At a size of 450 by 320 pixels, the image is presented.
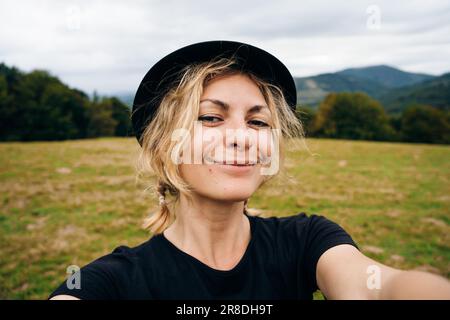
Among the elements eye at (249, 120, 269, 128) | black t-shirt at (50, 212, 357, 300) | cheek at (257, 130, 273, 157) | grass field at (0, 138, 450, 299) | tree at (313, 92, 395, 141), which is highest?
tree at (313, 92, 395, 141)

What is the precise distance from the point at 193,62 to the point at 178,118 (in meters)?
0.46

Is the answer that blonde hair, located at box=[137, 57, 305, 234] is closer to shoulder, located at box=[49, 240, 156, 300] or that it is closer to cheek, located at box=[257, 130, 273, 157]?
cheek, located at box=[257, 130, 273, 157]

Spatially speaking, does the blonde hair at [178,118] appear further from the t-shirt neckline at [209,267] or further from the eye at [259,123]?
the t-shirt neckline at [209,267]

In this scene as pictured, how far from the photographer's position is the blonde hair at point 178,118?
238cm

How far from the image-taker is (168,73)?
104 inches

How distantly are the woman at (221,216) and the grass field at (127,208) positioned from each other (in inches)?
50.0

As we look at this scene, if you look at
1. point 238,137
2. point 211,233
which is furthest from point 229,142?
point 211,233

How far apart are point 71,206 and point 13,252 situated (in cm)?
307

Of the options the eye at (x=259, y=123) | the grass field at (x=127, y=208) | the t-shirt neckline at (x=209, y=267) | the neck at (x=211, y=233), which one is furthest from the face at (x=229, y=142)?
the grass field at (x=127, y=208)

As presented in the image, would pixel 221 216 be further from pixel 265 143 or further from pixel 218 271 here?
pixel 265 143

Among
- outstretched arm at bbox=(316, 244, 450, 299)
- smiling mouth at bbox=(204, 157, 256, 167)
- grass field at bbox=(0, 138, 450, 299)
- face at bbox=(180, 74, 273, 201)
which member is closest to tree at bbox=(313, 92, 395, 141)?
grass field at bbox=(0, 138, 450, 299)

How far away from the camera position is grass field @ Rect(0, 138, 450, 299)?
6559mm

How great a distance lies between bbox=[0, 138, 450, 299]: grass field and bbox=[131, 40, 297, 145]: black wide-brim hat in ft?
4.59

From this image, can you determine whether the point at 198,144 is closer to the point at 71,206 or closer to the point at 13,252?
the point at 13,252
